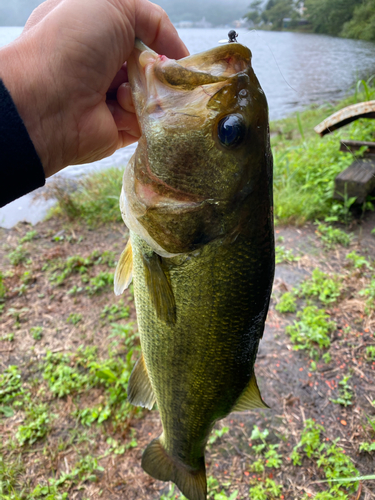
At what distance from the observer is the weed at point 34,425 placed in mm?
2680

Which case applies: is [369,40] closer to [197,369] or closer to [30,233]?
[197,369]

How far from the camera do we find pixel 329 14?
2557 millimetres

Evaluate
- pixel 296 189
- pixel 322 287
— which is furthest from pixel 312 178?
pixel 322 287

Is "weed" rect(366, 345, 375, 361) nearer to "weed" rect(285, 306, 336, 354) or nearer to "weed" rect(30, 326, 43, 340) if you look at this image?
"weed" rect(285, 306, 336, 354)

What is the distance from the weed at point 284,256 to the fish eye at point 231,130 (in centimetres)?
328

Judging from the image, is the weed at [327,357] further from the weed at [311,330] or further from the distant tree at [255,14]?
the distant tree at [255,14]

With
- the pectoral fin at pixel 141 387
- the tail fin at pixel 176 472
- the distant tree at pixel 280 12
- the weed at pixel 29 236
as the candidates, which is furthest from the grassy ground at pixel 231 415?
the distant tree at pixel 280 12

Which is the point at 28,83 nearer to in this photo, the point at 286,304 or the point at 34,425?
the point at 34,425

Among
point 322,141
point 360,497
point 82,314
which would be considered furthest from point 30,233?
point 322,141

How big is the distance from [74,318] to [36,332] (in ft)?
1.37

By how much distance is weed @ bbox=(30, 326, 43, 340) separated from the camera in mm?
3585

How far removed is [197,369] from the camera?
1428 mm

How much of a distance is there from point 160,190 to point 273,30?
266 cm

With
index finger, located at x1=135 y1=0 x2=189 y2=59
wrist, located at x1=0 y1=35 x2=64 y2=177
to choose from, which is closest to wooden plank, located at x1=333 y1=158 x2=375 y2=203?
index finger, located at x1=135 y1=0 x2=189 y2=59
